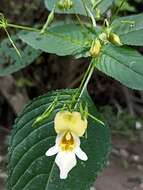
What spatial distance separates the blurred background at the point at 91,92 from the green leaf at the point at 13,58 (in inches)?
44.6

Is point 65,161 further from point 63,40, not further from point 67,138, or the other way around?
point 63,40

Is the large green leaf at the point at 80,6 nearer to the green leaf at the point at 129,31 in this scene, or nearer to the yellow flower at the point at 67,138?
the green leaf at the point at 129,31

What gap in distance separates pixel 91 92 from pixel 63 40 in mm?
2079

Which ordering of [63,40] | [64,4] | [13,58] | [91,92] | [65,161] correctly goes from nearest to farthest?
[65,161] → [64,4] → [63,40] → [13,58] → [91,92]

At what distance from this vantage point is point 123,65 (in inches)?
41.2

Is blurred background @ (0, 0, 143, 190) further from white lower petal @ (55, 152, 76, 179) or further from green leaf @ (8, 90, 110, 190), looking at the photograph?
white lower petal @ (55, 152, 76, 179)

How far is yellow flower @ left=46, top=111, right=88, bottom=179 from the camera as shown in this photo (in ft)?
2.84

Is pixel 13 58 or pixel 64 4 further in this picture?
pixel 13 58

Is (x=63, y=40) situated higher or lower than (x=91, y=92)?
lower

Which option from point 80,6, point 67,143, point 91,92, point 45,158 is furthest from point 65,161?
point 91,92

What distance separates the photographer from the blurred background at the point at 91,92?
2.68 m

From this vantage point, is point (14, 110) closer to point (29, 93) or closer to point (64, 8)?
point (29, 93)

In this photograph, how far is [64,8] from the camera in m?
1.00

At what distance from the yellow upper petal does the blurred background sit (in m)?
1.60
